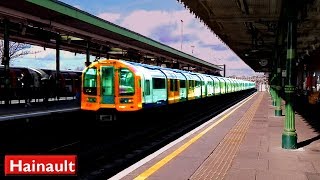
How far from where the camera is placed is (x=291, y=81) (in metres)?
11.3

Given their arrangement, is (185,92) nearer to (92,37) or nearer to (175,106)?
(175,106)

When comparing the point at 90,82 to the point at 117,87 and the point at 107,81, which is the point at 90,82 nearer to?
the point at 107,81

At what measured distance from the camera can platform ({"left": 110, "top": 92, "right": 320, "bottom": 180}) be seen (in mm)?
7965

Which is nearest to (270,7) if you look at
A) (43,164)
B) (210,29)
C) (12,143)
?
(210,29)

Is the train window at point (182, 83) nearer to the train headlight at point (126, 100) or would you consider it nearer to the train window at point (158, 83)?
the train window at point (158, 83)

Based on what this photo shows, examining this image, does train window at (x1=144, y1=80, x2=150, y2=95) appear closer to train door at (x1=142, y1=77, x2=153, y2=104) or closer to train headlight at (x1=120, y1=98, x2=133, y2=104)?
train door at (x1=142, y1=77, x2=153, y2=104)

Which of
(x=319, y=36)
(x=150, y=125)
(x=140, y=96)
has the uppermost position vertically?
(x=319, y=36)

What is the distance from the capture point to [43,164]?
8031 millimetres

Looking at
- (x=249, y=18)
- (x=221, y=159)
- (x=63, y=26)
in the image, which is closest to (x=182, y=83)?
(x=249, y=18)

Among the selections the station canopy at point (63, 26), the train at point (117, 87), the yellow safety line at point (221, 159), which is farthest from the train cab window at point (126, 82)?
the station canopy at point (63, 26)

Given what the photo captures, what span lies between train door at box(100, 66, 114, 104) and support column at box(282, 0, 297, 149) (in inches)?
282

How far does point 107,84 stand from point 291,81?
7.53m

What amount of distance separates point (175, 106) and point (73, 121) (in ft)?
23.5

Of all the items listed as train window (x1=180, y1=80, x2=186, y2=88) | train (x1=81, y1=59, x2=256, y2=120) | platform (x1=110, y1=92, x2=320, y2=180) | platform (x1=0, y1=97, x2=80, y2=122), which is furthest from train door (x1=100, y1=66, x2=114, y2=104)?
train window (x1=180, y1=80, x2=186, y2=88)
